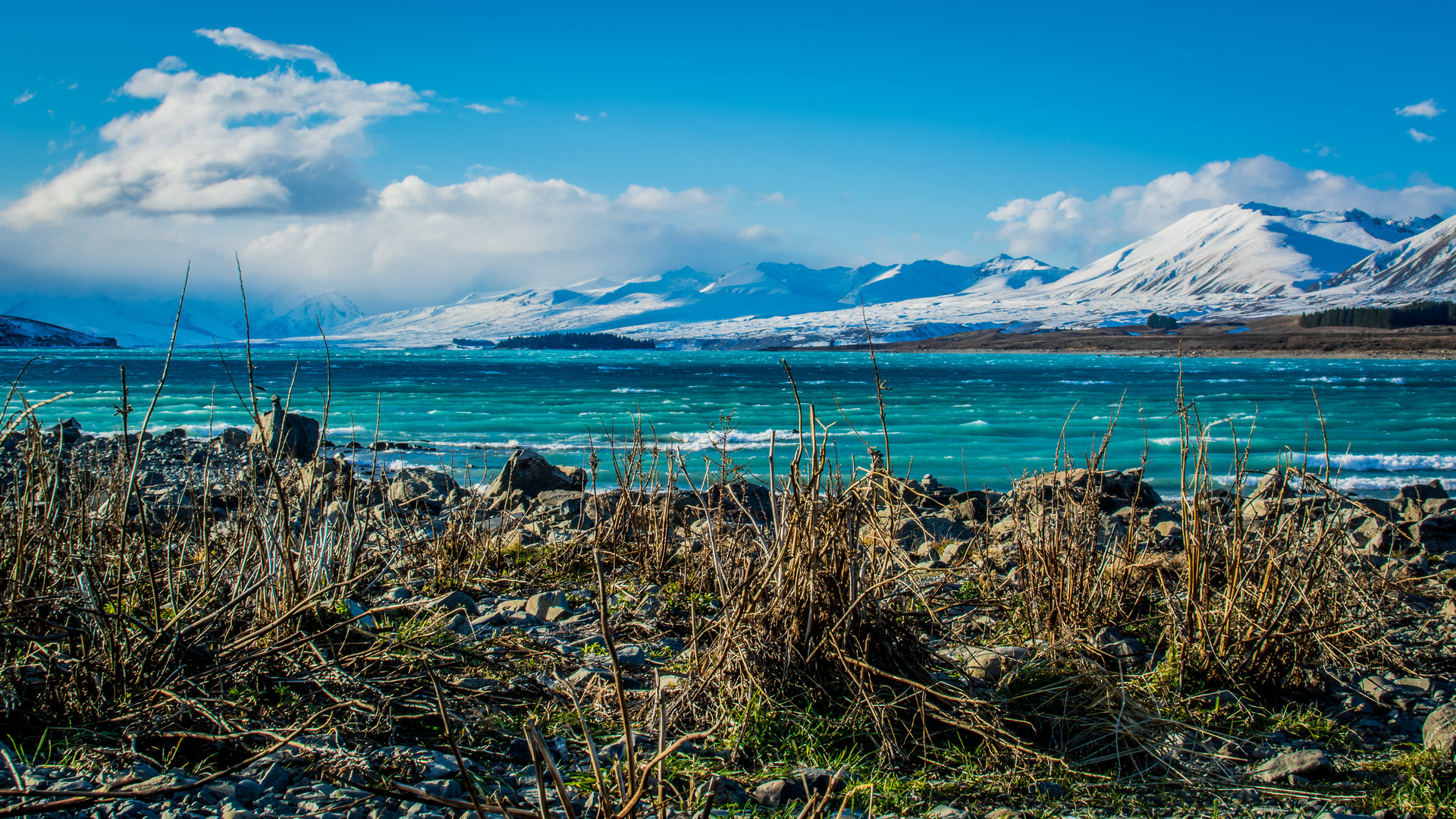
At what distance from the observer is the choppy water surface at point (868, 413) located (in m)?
16.2

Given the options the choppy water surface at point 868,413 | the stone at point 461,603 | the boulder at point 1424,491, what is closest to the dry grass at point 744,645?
the stone at point 461,603

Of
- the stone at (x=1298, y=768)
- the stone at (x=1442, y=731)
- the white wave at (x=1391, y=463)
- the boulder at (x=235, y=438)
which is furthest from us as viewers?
the white wave at (x=1391, y=463)

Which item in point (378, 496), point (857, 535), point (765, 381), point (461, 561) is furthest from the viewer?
point (765, 381)

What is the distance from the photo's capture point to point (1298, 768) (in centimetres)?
285

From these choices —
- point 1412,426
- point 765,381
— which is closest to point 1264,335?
point 765,381

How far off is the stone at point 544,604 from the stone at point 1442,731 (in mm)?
3727

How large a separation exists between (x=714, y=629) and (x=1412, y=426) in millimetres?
27183

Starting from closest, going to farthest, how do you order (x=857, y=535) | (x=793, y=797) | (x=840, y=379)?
1. (x=793, y=797)
2. (x=857, y=535)
3. (x=840, y=379)

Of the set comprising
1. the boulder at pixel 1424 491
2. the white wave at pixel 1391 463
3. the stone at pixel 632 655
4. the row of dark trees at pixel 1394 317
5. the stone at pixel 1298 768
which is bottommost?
the white wave at pixel 1391 463

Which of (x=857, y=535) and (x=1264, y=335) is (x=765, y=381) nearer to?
(x=857, y=535)

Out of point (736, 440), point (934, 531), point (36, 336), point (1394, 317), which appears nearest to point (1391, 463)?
point (736, 440)

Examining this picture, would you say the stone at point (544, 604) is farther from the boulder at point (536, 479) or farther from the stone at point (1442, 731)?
the boulder at point (536, 479)

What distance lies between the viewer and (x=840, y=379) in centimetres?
5775

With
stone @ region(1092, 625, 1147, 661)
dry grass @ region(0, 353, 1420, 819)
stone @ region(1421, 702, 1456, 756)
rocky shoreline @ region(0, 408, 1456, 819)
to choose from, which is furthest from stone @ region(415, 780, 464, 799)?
stone @ region(1421, 702, 1456, 756)
